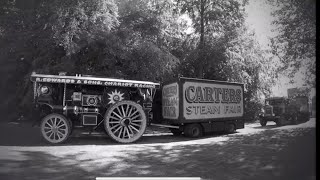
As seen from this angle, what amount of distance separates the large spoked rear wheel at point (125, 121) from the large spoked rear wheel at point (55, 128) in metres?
1.15

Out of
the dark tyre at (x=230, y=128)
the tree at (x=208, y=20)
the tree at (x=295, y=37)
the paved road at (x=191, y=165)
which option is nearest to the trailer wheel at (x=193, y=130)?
the dark tyre at (x=230, y=128)

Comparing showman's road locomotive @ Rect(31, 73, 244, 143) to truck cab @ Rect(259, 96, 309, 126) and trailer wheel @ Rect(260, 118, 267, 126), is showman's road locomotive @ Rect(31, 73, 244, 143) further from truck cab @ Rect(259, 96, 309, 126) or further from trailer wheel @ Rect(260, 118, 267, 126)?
truck cab @ Rect(259, 96, 309, 126)

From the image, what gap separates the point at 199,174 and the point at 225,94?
6328 millimetres

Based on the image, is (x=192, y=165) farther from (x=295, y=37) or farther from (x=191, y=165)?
(x=295, y=37)

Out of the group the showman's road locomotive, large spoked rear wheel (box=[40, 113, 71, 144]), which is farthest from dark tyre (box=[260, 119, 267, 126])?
large spoked rear wheel (box=[40, 113, 71, 144])

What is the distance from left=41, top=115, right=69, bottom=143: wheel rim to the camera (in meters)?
6.99

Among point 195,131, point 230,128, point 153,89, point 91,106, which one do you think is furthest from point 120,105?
point 230,128

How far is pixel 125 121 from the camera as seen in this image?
7.56m

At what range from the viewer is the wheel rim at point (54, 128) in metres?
6.99

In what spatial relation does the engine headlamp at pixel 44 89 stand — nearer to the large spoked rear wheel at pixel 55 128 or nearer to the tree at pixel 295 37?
the large spoked rear wheel at pixel 55 128

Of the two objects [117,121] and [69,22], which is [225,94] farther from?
[69,22]

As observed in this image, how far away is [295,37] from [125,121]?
5046 mm

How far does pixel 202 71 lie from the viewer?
984 centimetres

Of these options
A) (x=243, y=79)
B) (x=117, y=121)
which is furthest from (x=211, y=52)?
(x=117, y=121)
